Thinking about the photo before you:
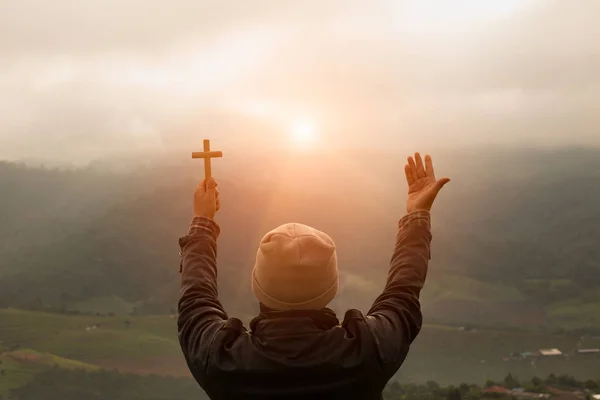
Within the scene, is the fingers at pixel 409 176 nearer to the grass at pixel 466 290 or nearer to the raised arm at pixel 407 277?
the raised arm at pixel 407 277

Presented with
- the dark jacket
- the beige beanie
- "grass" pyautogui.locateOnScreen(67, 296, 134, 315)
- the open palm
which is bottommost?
"grass" pyautogui.locateOnScreen(67, 296, 134, 315)

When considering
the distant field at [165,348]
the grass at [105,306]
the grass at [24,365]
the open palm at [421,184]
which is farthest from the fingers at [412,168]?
the grass at [105,306]

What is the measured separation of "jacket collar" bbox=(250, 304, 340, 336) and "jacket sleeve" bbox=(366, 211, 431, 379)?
96mm

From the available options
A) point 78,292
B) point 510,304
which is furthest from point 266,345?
point 510,304

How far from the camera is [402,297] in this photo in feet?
4.52

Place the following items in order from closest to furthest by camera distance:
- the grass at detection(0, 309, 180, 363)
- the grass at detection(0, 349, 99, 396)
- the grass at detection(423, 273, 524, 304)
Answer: the grass at detection(0, 349, 99, 396) → the grass at detection(0, 309, 180, 363) → the grass at detection(423, 273, 524, 304)

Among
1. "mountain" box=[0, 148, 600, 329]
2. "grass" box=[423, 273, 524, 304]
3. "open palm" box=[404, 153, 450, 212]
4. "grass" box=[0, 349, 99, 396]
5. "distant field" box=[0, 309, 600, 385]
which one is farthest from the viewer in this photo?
"grass" box=[423, 273, 524, 304]

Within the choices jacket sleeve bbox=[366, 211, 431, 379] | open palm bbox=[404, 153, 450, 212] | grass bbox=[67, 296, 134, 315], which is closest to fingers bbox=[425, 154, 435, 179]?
open palm bbox=[404, 153, 450, 212]

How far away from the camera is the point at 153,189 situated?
57156mm

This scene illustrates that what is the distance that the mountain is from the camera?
157 ft

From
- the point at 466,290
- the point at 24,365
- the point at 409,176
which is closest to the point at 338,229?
the point at 466,290

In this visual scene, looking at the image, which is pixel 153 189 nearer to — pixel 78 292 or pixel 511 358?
pixel 78 292

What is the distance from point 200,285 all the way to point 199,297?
3cm

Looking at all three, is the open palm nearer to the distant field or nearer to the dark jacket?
the dark jacket
